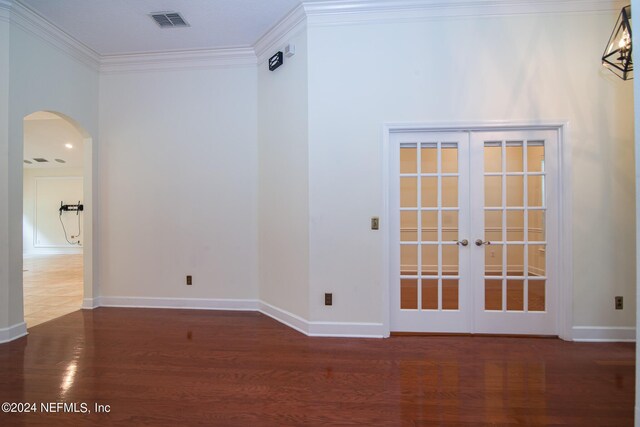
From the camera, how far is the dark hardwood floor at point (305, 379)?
1799mm

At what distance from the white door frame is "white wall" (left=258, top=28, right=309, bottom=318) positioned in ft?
2.56

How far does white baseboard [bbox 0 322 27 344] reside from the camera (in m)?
2.79

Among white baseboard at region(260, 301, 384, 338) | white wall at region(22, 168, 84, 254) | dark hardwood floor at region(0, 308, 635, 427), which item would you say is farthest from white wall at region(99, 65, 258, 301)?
white wall at region(22, 168, 84, 254)

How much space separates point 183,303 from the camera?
374 centimetres

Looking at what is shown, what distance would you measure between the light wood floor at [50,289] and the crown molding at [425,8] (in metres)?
4.47

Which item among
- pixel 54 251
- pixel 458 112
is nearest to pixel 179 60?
pixel 458 112

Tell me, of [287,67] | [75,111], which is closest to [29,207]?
[75,111]

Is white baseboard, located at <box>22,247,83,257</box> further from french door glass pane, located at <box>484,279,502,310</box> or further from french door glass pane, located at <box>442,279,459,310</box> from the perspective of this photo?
french door glass pane, located at <box>484,279,502,310</box>

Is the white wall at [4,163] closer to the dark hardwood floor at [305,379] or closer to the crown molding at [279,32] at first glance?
the dark hardwood floor at [305,379]

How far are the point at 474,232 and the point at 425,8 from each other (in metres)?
2.22

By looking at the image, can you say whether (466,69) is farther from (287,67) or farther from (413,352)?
(413,352)

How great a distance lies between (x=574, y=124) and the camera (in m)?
2.78

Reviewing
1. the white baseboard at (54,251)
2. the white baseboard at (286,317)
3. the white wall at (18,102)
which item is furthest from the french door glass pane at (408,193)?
the white baseboard at (54,251)

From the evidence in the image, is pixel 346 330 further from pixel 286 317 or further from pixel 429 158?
pixel 429 158
